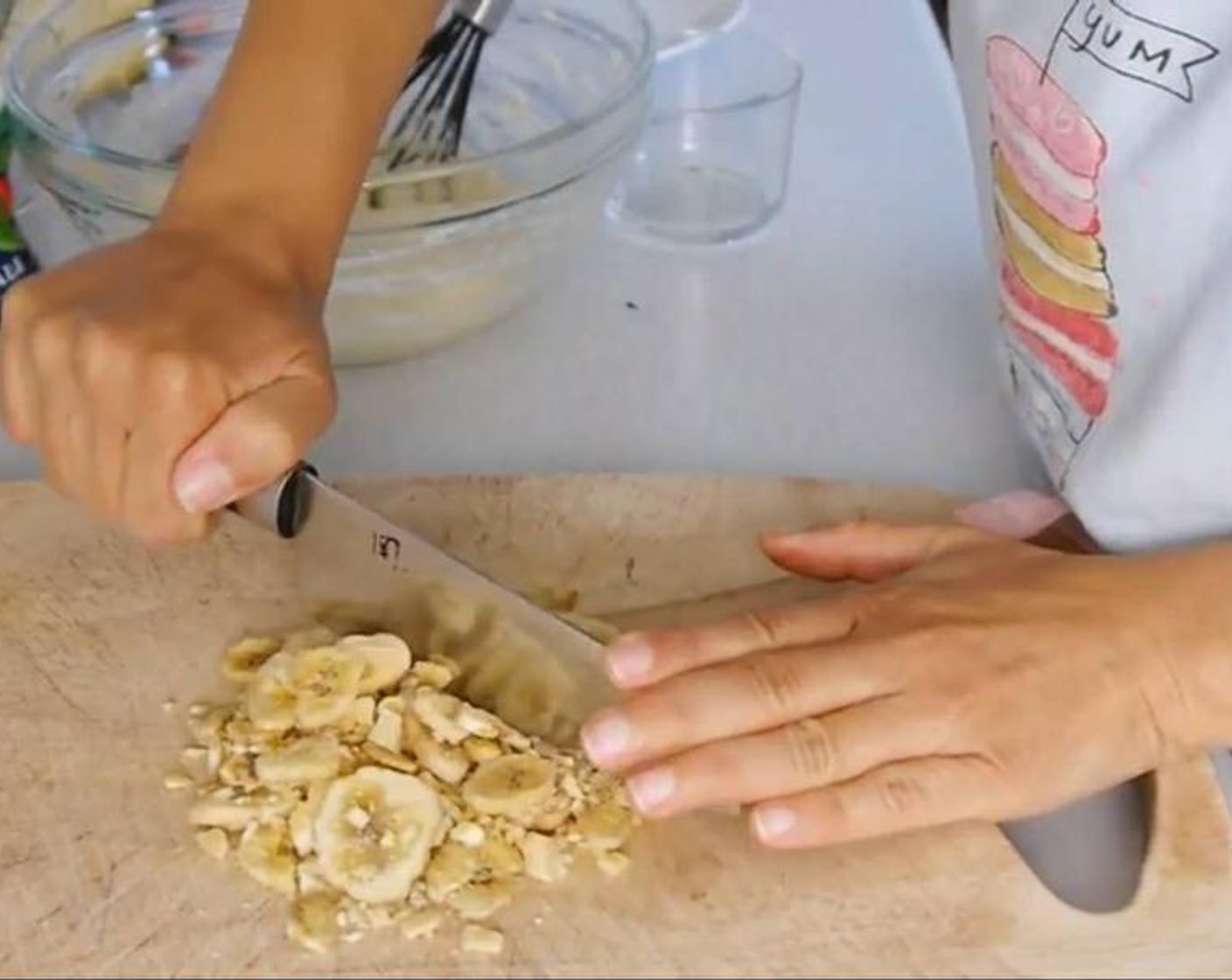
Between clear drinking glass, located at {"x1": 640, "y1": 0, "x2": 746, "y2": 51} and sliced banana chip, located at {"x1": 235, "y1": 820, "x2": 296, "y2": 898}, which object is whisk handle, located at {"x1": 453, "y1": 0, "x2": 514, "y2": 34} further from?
sliced banana chip, located at {"x1": 235, "y1": 820, "x2": 296, "y2": 898}

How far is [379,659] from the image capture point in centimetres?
77

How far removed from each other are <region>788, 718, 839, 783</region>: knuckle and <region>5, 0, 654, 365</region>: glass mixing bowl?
0.94 feet

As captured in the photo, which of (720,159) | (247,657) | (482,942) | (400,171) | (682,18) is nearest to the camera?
(482,942)

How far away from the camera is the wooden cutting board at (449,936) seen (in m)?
0.69

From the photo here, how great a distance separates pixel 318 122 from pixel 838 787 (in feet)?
1.09

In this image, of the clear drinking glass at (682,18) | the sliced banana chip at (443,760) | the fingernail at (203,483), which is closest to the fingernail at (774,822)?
the sliced banana chip at (443,760)

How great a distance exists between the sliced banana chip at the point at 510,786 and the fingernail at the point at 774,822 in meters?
0.08

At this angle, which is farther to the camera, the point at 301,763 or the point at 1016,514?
the point at 1016,514

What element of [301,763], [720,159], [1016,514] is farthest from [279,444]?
[720,159]

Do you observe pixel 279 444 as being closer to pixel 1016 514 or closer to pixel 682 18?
pixel 1016 514

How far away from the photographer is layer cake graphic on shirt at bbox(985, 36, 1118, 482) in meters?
0.80

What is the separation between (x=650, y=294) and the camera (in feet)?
3.43

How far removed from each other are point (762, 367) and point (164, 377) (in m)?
0.36

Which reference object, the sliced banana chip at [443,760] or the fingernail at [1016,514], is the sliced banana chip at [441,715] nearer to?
the sliced banana chip at [443,760]
